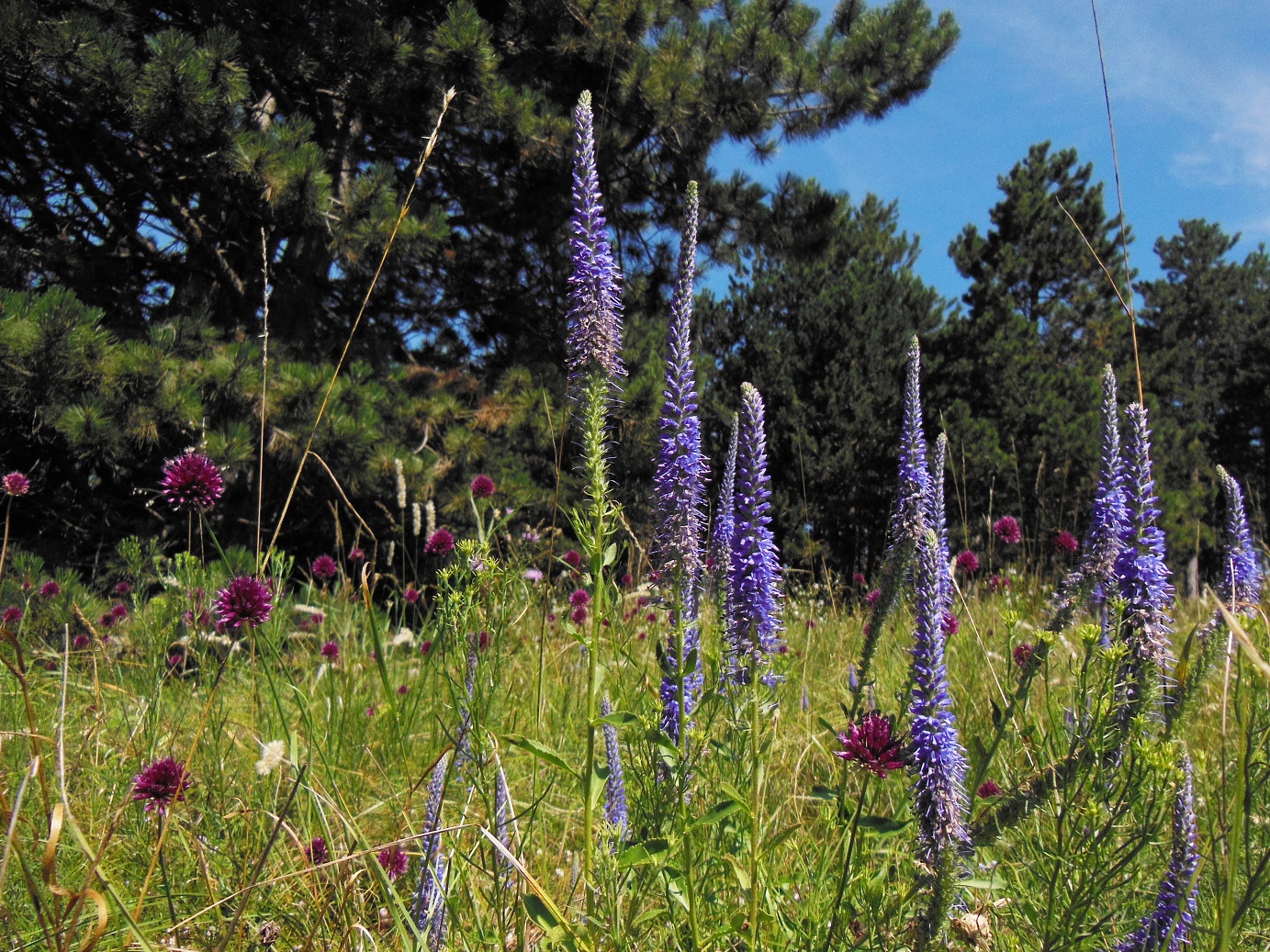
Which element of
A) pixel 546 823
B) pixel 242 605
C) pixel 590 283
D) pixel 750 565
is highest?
pixel 590 283

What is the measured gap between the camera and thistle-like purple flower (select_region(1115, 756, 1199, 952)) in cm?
135

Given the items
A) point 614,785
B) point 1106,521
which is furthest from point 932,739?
point 1106,521

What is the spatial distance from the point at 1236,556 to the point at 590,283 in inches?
80.2

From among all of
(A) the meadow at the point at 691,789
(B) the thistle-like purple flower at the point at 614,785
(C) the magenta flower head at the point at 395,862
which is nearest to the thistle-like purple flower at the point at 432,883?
(A) the meadow at the point at 691,789

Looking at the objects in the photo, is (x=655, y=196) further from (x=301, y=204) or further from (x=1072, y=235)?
(x=1072, y=235)

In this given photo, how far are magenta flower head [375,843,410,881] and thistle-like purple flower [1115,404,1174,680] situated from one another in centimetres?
167

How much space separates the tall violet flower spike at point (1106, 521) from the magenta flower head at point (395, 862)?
65.6 inches

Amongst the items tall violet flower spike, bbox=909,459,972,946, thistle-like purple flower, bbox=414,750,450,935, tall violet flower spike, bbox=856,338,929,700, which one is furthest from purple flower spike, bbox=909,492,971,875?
thistle-like purple flower, bbox=414,750,450,935

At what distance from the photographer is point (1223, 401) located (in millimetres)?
34406

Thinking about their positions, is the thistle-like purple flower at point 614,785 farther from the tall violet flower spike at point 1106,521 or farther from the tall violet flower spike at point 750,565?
the tall violet flower spike at point 1106,521

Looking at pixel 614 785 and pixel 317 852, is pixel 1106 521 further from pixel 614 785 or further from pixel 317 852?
pixel 317 852

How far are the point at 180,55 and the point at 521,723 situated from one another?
15.6 feet

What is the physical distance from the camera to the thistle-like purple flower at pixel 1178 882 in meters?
1.35

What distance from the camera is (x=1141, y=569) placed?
5.83ft
